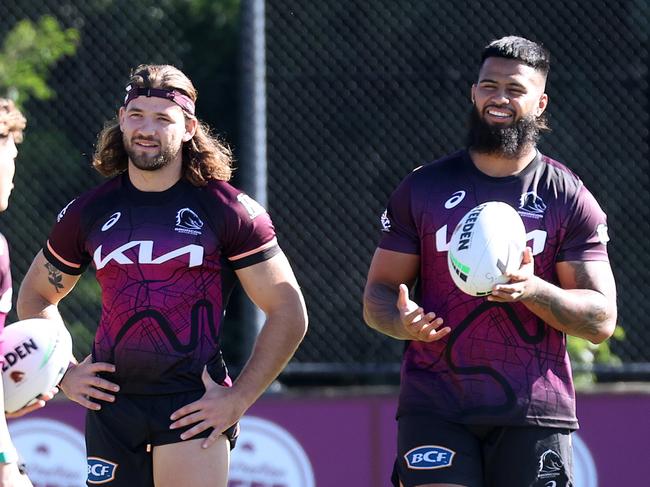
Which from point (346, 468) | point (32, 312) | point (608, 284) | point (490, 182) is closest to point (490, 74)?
point (490, 182)

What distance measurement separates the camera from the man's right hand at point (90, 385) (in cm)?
453

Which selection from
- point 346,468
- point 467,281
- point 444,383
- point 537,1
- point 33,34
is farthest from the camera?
point 33,34

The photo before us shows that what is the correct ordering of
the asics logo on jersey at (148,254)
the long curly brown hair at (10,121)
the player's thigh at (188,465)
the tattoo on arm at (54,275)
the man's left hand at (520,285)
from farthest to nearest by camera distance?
the tattoo on arm at (54,275) < the asics logo on jersey at (148,254) < the player's thigh at (188,465) < the long curly brown hair at (10,121) < the man's left hand at (520,285)

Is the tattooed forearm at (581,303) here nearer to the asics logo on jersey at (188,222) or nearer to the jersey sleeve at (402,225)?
the jersey sleeve at (402,225)

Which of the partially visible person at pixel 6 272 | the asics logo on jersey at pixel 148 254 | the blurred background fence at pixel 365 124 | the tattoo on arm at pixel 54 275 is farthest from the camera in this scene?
the blurred background fence at pixel 365 124

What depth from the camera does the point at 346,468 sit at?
6852mm

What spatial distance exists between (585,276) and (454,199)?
55 centimetres

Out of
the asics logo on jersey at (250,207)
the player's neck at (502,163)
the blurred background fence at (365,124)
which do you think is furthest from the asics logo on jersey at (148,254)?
the blurred background fence at (365,124)

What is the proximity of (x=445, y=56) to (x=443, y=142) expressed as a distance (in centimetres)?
65

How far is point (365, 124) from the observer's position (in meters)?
8.70

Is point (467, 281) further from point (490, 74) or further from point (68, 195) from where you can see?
point (68, 195)

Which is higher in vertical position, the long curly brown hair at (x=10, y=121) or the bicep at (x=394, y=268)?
the long curly brown hair at (x=10, y=121)

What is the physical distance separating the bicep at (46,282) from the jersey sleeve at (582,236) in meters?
1.95

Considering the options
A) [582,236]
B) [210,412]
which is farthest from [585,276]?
[210,412]
